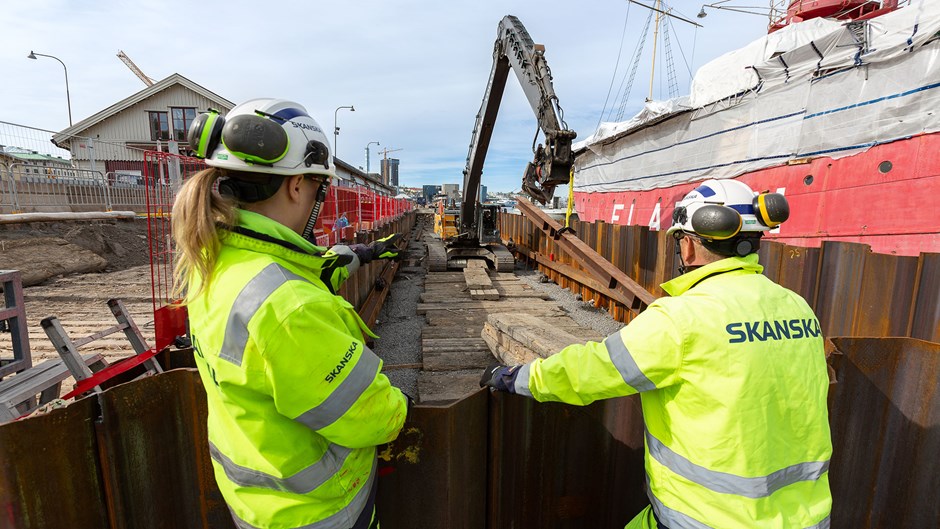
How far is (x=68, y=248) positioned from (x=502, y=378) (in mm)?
14710

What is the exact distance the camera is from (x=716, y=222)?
67.3 inches

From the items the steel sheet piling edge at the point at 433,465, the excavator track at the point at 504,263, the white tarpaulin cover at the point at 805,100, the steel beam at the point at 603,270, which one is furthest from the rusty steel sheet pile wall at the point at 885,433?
the excavator track at the point at 504,263

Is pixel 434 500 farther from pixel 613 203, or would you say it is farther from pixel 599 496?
pixel 613 203

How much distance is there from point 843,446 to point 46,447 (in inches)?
169

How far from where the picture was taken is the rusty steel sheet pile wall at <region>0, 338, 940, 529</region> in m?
1.87

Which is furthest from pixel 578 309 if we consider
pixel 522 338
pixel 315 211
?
pixel 315 211

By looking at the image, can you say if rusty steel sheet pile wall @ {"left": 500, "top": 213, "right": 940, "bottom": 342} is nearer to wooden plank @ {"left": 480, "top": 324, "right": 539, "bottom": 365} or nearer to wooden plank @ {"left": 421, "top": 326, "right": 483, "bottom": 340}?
wooden plank @ {"left": 480, "top": 324, "right": 539, "bottom": 365}

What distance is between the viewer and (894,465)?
2.68m

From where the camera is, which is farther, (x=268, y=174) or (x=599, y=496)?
(x=599, y=496)

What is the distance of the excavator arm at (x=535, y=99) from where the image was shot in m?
7.27

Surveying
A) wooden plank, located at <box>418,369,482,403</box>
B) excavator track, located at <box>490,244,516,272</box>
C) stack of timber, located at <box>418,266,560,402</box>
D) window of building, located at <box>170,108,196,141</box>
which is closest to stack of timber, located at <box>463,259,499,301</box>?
stack of timber, located at <box>418,266,560,402</box>

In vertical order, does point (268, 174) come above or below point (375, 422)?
above

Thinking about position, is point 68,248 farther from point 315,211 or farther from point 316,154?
point 316,154

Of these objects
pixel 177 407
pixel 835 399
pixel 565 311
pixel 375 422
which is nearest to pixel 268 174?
pixel 375 422
